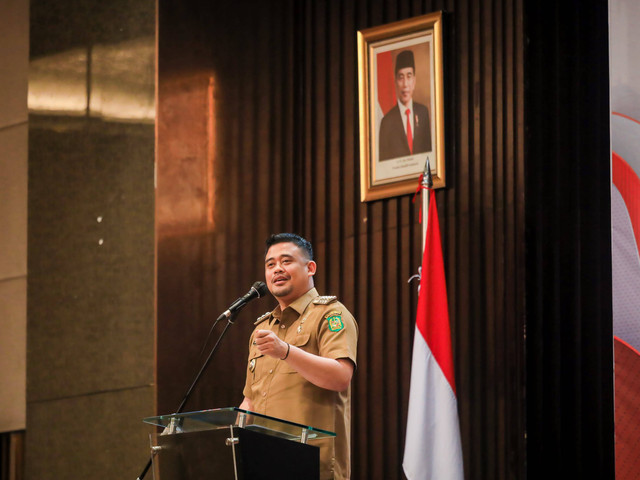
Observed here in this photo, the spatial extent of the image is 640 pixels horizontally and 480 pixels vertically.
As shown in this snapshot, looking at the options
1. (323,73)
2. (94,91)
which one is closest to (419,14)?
(323,73)

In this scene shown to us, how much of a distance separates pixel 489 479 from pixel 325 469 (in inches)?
45.2

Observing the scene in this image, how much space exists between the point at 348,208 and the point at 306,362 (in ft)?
5.87

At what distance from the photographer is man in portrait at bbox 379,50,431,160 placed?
4.87 meters

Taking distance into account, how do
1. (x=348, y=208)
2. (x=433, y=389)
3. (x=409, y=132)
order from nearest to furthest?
(x=433, y=389) → (x=409, y=132) → (x=348, y=208)

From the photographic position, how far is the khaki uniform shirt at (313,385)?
3561 mm

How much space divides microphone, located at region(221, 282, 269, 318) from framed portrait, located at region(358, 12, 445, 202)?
146 cm

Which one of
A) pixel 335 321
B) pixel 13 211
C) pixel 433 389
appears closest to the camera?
pixel 335 321

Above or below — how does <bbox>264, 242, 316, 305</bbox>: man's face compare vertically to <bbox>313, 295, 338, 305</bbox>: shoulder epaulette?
above

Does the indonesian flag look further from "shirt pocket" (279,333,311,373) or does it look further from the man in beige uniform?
"shirt pocket" (279,333,311,373)

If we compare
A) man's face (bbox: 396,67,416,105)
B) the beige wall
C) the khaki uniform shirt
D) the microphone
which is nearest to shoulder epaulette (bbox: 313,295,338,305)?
the khaki uniform shirt

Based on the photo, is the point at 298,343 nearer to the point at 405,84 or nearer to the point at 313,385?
the point at 313,385

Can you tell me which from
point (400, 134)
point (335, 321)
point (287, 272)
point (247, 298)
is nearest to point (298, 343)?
point (335, 321)

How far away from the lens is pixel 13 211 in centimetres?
568

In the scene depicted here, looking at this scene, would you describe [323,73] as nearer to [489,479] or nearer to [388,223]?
[388,223]
